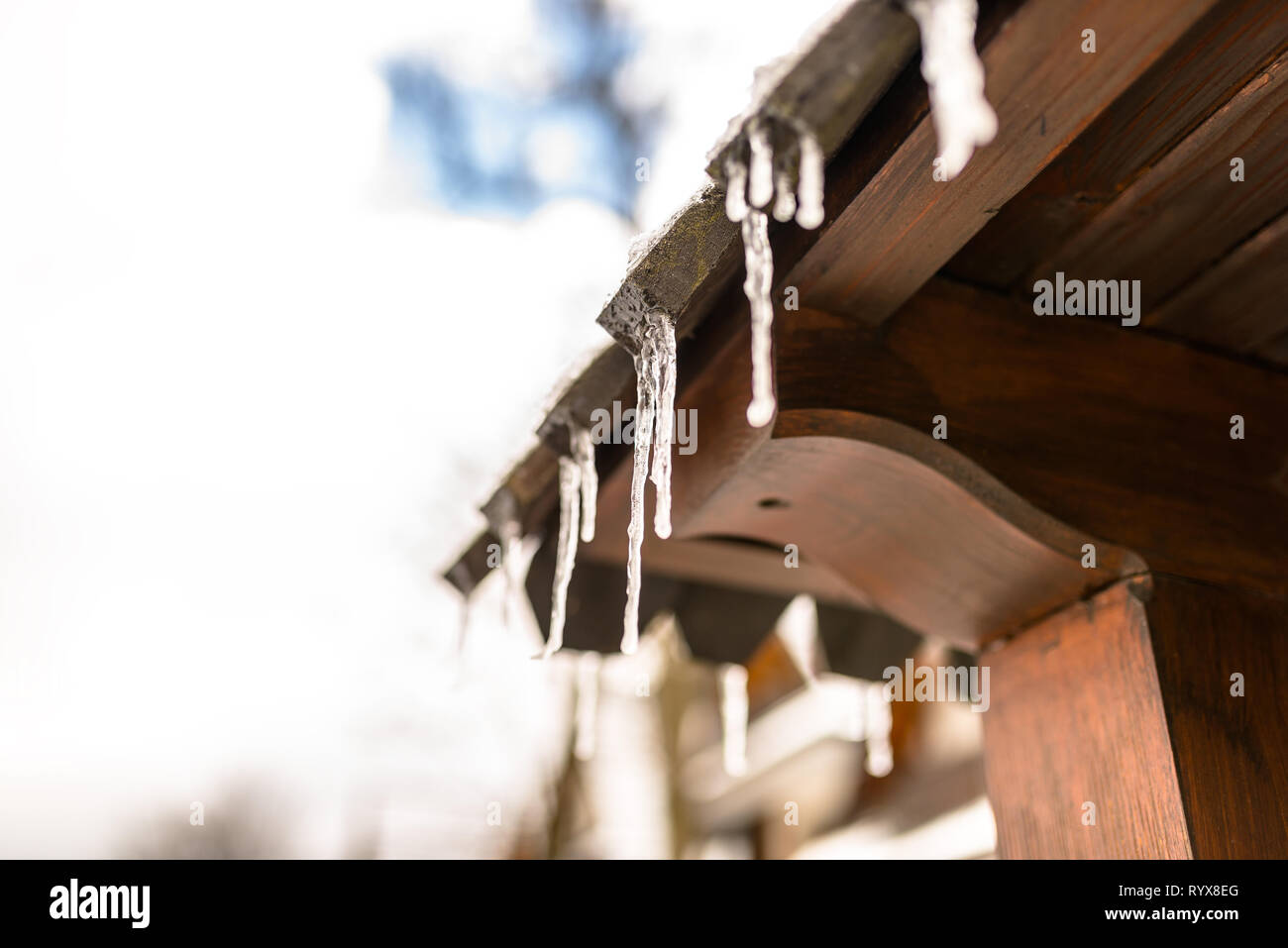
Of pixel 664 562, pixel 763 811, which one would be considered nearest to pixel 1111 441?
pixel 664 562

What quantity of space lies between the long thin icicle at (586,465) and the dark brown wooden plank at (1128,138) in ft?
2.68

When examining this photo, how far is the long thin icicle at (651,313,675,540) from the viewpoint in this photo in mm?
1498

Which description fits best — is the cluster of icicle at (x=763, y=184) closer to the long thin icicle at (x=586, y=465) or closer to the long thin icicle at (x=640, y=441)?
the long thin icicle at (x=640, y=441)

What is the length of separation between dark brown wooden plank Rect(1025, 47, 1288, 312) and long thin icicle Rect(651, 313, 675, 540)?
0.88 metres

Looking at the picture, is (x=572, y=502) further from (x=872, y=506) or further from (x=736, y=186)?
(x=736, y=186)

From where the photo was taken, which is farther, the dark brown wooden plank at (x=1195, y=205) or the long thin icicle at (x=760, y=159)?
the dark brown wooden plank at (x=1195, y=205)

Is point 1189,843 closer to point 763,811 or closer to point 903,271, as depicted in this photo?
point 903,271

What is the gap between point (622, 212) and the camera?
6590 mm

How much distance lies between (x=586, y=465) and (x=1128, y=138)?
111 centimetres

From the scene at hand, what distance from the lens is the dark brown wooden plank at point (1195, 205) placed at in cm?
151

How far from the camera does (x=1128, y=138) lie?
1.59 meters

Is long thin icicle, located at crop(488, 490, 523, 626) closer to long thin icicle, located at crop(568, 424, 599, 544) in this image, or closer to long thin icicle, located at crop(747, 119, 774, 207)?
long thin icicle, located at crop(568, 424, 599, 544)

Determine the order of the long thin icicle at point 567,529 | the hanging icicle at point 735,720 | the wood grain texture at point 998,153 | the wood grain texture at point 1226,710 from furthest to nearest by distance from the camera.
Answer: the hanging icicle at point 735,720 → the long thin icicle at point 567,529 → the wood grain texture at point 1226,710 → the wood grain texture at point 998,153

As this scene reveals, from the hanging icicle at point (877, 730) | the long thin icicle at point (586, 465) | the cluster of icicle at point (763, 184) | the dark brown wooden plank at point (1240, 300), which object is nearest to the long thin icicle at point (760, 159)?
the cluster of icicle at point (763, 184)
